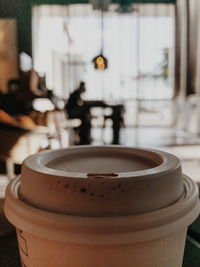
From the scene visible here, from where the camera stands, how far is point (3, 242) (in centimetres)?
131

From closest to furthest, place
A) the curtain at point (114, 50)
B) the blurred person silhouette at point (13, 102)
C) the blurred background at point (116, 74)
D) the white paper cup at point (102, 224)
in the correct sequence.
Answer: the white paper cup at point (102, 224) < the blurred person silhouette at point (13, 102) < the blurred background at point (116, 74) < the curtain at point (114, 50)

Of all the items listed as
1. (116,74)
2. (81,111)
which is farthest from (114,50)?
(81,111)

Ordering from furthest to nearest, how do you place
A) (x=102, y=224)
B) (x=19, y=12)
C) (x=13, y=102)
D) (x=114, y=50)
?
(x=114, y=50)
(x=13, y=102)
(x=19, y=12)
(x=102, y=224)

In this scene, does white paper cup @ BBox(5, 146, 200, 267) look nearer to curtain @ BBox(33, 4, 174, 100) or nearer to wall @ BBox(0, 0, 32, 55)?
wall @ BBox(0, 0, 32, 55)

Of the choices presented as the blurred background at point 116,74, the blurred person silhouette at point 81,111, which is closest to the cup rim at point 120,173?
the blurred background at point 116,74

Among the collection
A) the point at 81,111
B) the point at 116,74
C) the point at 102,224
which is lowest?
the point at 81,111

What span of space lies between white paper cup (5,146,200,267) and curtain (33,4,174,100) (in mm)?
7297

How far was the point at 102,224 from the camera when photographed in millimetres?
650

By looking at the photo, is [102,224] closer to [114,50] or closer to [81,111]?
[81,111]

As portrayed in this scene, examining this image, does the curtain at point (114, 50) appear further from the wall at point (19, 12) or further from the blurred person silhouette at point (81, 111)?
the wall at point (19, 12)

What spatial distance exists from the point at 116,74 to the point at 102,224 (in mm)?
9110

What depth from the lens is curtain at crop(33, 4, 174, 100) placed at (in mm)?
8242

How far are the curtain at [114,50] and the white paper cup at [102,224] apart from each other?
23.9ft

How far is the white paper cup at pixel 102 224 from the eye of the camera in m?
0.66
